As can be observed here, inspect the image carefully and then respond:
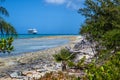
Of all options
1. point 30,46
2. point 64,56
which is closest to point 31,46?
point 30,46

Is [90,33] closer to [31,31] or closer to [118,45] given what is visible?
[118,45]

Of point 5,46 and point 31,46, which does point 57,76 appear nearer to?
point 5,46

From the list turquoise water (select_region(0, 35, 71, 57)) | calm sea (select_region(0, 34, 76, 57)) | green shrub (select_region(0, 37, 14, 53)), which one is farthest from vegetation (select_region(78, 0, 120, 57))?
turquoise water (select_region(0, 35, 71, 57))

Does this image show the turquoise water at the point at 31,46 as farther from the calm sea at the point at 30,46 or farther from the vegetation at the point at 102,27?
the vegetation at the point at 102,27

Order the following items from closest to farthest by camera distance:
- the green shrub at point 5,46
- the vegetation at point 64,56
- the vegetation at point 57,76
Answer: the green shrub at point 5,46 < the vegetation at point 57,76 < the vegetation at point 64,56

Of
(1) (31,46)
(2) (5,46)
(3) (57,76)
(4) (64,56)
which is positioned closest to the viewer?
(2) (5,46)


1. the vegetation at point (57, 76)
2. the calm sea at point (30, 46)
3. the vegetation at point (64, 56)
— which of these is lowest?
the calm sea at point (30, 46)

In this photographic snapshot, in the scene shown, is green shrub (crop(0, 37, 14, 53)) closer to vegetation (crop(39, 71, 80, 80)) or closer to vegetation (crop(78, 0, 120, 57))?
Result: vegetation (crop(39, 71, 80, 80))

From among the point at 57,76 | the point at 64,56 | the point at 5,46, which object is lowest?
the point at 57,76

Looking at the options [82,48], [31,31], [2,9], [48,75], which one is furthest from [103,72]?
[31,31]

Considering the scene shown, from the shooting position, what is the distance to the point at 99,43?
14.9m

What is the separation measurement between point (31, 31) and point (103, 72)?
459 feet

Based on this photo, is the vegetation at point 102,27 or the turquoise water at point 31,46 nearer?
the vegetation at point 102,27

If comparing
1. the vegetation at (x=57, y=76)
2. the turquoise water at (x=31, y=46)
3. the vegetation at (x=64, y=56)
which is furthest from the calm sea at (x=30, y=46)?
the vegetation at (x=57, y=76)
